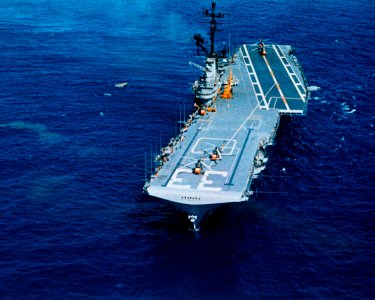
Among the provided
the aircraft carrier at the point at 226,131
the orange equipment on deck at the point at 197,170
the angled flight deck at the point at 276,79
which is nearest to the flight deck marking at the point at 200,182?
the aircraft carrier at the point at 226,131

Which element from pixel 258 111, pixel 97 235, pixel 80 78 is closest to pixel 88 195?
pixel 97 235

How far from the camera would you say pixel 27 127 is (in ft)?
268

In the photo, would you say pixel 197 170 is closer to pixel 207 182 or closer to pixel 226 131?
pixel 207 182

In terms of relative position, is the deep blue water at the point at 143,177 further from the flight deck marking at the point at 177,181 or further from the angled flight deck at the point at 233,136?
the flight deck marking at the point at 177,181

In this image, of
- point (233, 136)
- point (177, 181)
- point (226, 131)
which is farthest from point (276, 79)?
point (177, 181)

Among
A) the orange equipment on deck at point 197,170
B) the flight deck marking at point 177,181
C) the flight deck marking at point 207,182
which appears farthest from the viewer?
the orange equipment on deck at point 197,170

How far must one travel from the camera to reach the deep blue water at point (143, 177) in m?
52.8

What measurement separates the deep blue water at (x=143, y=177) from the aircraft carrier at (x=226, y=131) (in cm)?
409

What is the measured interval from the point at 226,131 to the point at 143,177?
38.8ft

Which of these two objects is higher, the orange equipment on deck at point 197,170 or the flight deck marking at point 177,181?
the orange equipment on deck at point 197,170

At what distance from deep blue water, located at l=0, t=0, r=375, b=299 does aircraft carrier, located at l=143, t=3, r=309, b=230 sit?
4095mm

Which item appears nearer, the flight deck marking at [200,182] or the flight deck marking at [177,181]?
the flight deck marking at [200,182]

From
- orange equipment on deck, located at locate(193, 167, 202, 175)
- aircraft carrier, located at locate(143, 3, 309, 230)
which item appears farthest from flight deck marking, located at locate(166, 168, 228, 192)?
orange equipment on deck, located at locate(193, 167, 202, 175)

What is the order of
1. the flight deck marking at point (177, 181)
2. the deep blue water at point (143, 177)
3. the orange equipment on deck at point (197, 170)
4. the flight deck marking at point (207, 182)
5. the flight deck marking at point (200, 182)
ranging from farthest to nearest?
1. the orange equipment on deck at point (197, 170)
2. the flight deck marking at point (177, 181)
3. the flight deck marking at point (200, 182)
4. the flight deck marking at point (207, 182)
5. the deep blue water at point (143, 177)
